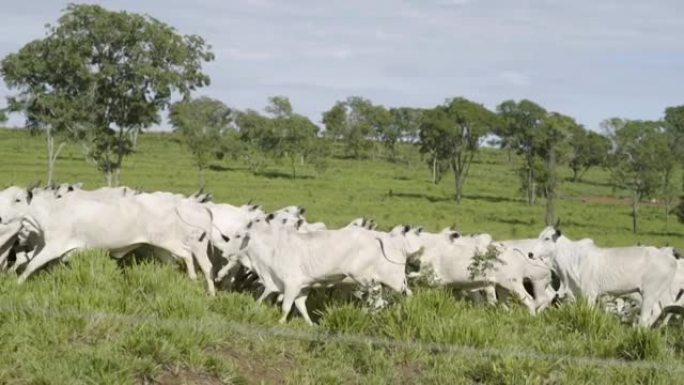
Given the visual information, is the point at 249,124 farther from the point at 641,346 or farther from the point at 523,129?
the point at 641,346

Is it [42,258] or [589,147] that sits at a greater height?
[589,147]

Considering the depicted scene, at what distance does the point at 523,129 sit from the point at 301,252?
55.2 metres

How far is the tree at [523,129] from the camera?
60656 millimetres

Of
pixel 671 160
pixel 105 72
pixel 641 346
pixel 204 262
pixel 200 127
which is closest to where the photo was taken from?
pixel 641 346

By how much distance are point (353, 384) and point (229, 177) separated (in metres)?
51.0

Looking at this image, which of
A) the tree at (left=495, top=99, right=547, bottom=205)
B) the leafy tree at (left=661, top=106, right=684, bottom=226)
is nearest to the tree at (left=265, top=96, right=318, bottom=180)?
the tree at (left=495, top=99, right=547, bottom=205)

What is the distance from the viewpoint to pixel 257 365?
8820mm

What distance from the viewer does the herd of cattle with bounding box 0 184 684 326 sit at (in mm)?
11469

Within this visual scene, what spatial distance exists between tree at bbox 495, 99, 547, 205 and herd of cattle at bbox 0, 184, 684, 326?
4605cm

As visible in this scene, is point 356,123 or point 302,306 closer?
point 302,306

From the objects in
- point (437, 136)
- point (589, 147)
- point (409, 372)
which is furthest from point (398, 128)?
point (409, 372)

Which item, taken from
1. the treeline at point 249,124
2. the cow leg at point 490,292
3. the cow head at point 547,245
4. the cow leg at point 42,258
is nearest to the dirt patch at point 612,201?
the treeline at point 249,124

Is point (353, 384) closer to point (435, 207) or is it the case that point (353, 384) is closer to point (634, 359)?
point (634, 359)

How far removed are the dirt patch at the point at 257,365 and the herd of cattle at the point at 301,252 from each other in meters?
1.70
